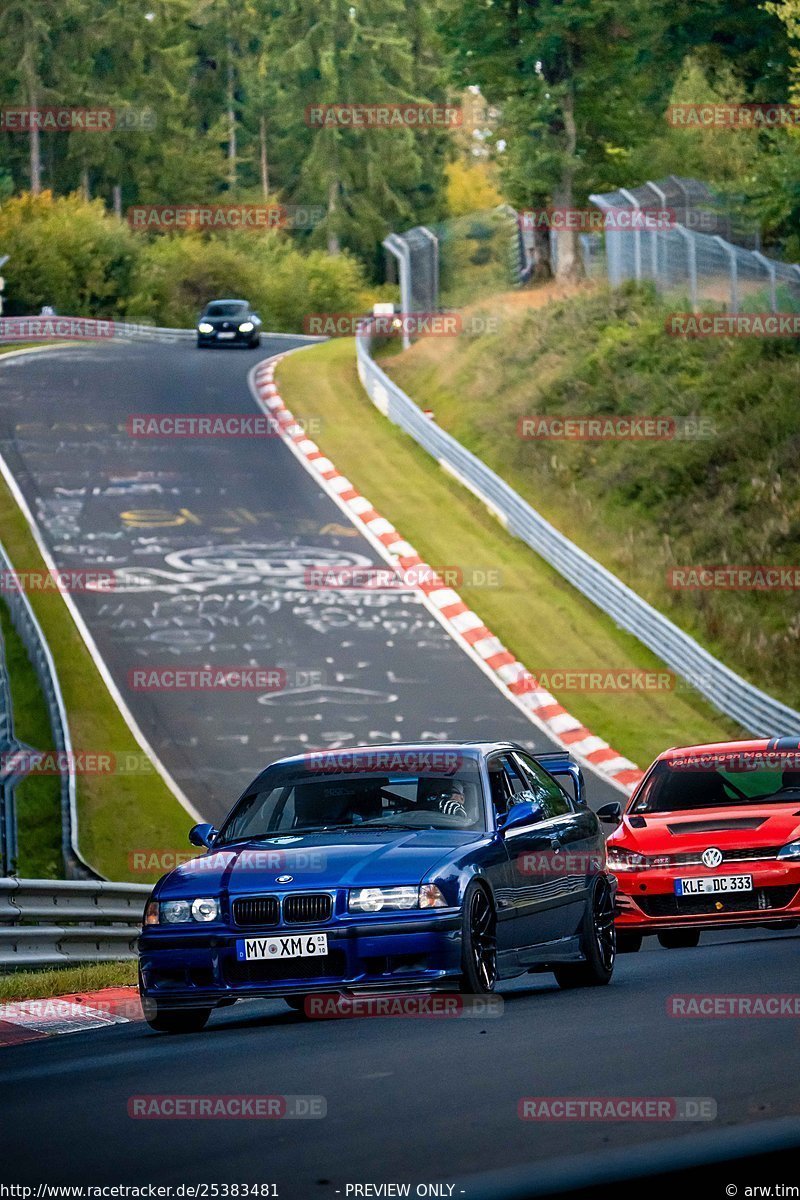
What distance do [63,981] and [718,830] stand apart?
446cm

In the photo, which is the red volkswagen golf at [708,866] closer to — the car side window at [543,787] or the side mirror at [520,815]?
the car side window at [543,787]

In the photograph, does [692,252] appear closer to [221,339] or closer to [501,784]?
[221,339]

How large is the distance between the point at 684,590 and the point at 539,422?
402 inches

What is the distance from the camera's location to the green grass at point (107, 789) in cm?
2241

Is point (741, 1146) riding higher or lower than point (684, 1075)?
higher

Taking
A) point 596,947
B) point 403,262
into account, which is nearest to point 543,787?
point 596,947

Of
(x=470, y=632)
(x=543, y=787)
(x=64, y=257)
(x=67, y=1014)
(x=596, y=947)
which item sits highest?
(x=543, y=787)

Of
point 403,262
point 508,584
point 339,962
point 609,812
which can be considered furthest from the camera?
point 403,262

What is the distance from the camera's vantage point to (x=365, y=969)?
9703 mm

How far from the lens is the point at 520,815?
10688mm

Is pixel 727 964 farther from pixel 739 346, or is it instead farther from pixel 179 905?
pixel 739 346

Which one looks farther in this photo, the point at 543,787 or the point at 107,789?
the point at 107,789

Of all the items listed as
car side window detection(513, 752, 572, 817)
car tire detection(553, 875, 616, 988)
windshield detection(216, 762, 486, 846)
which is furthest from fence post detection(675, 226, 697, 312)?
windshield detection(216, 762, 486, 846)

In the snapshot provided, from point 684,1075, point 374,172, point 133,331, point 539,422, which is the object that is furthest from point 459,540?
point 374,172
